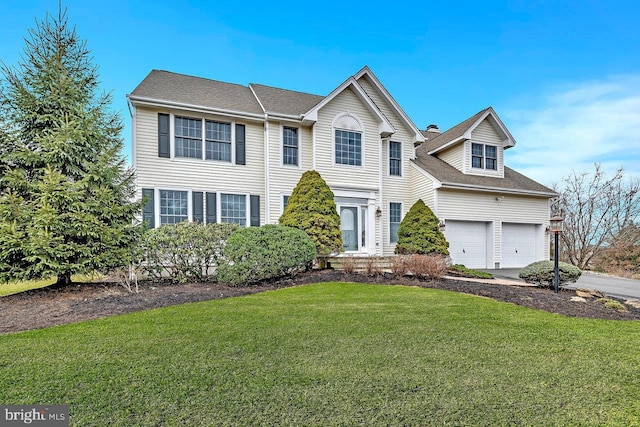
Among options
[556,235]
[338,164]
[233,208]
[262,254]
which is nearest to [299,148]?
[338,164]

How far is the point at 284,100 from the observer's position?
15.0 metres

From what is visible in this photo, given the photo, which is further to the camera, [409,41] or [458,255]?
[409,41]

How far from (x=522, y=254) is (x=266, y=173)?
12632mm

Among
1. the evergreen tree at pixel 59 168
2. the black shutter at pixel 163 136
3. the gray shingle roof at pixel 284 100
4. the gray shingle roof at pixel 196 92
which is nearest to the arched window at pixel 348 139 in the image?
the gray shingle roof at pixel 284 100

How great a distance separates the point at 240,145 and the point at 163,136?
2691 mm

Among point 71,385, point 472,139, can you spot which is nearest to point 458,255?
point 472,139

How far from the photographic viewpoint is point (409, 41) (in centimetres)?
1747

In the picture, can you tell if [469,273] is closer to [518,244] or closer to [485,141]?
A: [518,244]

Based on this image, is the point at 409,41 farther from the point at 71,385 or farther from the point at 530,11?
the point at 71,385

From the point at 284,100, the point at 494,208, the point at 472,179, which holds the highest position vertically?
the point at 284,100

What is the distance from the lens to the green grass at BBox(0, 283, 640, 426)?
274 cm

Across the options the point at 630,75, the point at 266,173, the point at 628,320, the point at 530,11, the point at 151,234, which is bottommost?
the point at 628,320

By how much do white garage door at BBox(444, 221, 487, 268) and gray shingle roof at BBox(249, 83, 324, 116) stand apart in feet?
26.6

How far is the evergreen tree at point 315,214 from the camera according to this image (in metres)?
11.4
